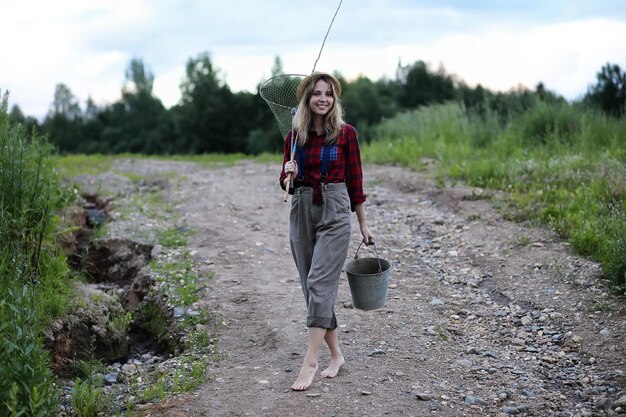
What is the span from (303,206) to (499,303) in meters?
2.68

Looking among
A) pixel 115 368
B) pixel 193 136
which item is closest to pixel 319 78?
pixel 115 368

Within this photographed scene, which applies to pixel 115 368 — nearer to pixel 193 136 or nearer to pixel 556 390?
pixel 556 390

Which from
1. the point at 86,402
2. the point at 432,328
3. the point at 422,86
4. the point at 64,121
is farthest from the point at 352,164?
the point at 64,121

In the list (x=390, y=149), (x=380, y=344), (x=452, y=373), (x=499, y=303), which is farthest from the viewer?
(x=390, y=149)

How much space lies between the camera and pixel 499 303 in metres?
6.33

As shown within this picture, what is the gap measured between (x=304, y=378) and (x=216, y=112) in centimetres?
3232

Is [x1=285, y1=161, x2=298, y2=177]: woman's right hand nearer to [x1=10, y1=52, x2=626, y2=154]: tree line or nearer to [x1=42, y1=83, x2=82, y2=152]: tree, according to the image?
[x1=10, y1=52, x2=626, y2=154]: tree line

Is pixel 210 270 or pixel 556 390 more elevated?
pixel 210 270

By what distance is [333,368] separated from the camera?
15.6ft

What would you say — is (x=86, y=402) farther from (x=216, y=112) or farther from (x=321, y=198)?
(x=216, y=112)

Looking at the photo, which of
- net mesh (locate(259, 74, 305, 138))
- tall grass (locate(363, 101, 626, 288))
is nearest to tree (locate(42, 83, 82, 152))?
tall grass (locate(363, 101, 626, 288))

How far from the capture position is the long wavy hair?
4598 millimetres

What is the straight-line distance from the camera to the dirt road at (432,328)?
175 inches

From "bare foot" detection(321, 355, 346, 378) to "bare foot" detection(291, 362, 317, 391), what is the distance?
0.16 meters
